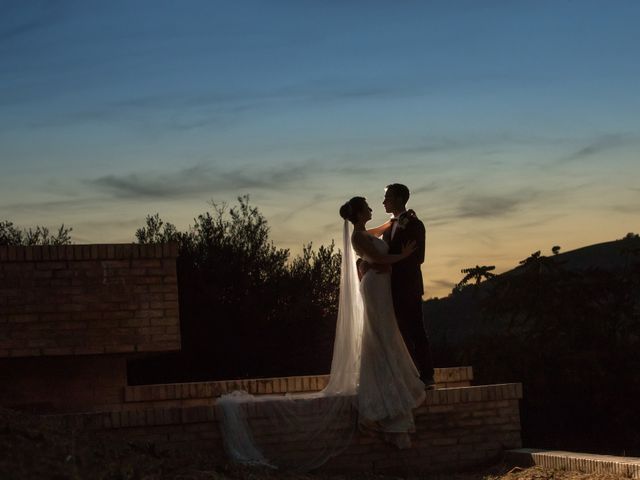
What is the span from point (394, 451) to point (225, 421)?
6.16 feet

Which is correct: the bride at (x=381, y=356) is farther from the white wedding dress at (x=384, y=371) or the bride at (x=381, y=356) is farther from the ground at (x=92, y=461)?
the ground at (x=92, y=461)

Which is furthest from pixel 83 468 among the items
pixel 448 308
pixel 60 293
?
pixel 448 308

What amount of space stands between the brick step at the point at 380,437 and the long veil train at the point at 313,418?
2cm

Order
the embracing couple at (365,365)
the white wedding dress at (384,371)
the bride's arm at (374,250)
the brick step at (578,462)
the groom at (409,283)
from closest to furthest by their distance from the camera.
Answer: the brick step at (578,462) < the embracing couple at (365,365) < the white wedding dress at (384,371) < the bride's arm at (374,250) < the groom at (409,283)

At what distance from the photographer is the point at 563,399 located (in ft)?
67.2

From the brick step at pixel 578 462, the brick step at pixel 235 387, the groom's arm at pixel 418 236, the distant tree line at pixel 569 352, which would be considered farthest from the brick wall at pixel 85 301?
the distant tree line at pixel 569 352

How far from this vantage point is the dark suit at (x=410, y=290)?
1126 centimetres

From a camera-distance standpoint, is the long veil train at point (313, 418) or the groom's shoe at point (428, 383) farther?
the groom's shoe at point (428, 383)

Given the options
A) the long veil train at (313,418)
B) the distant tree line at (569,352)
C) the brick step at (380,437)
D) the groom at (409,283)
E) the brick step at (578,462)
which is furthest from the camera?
the distant tree line at (569,352)

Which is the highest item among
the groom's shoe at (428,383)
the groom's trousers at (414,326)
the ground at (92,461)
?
the groom's trousers at (414,326)

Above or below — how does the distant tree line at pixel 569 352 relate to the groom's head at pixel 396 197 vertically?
below

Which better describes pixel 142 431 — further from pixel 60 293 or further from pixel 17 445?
pixel 17 445

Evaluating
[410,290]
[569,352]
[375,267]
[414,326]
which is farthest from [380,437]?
[569,352]

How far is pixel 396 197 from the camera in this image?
11.5m
